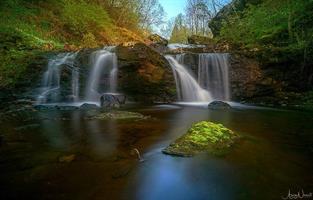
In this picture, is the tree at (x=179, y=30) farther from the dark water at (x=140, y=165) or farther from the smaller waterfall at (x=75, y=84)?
the dark water at (x=140, y=165)

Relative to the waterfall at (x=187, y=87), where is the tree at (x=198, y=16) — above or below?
above

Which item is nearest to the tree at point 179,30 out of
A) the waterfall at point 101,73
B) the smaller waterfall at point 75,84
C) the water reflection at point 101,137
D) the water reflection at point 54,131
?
the waterfall at point 101,73

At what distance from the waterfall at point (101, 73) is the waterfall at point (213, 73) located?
3.20 metres

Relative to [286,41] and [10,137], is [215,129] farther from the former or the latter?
[286,41]

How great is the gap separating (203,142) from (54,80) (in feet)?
32.0

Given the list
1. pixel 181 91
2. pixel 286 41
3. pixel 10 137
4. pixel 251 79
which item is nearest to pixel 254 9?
pixel 286 41

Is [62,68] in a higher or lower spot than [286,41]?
lower

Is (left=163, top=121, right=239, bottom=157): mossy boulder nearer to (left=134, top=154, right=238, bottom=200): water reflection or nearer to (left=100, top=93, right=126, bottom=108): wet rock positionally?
(left=134, top=154, right=238, bottom=200): water reflection

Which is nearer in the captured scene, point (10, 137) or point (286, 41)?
point (10, 137)

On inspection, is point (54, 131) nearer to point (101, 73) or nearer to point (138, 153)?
point (138, 153)

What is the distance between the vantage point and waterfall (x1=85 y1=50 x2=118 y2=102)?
13969mm

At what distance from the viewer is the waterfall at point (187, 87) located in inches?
556

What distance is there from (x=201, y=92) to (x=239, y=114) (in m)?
4.21

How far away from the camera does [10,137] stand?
6.56 m
